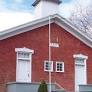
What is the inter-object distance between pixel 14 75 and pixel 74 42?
610cm

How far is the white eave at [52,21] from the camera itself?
1062 inches

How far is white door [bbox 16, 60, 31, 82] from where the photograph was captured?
27230mm

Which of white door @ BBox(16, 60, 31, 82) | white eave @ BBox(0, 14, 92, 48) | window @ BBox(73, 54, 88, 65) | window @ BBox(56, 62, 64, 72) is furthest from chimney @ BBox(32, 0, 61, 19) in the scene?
white door @ BBox(16, 60, 31, 82)

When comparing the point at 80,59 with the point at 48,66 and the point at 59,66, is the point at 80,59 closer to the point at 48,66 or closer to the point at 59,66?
the point at 59,66

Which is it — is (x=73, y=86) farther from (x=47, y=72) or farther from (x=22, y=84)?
(x=22, y=84)

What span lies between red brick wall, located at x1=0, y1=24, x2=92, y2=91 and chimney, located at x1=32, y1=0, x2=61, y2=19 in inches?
123

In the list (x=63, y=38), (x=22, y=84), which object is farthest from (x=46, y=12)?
(x=22, y=84)

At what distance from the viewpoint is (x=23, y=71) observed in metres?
27.4

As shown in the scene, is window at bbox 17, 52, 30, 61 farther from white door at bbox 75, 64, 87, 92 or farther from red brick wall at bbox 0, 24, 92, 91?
white door at bbox 75, 64, 87, 92

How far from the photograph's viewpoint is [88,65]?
30219 millimetres

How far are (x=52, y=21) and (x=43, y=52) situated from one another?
2679 mm

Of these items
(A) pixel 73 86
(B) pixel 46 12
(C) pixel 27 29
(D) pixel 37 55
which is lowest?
(A) pixel 73 86

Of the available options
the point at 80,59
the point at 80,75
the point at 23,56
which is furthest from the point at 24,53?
the point at 80,75

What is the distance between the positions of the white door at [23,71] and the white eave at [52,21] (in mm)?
2276
